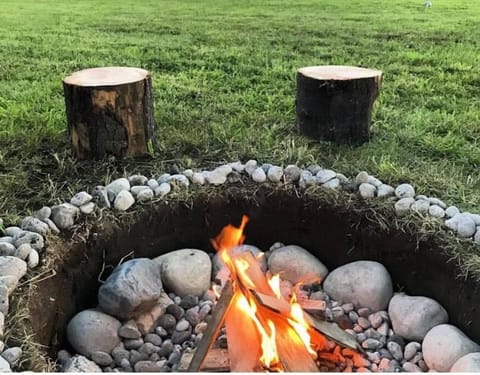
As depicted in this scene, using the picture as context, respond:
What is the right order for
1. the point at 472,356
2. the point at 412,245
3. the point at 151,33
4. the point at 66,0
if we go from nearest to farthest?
the point at 472,356, the point at 412,245, the point at 151,33, the point at 66,0

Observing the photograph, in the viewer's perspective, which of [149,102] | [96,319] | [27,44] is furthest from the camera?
[27,44]

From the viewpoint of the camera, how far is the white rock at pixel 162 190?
2.65 metres

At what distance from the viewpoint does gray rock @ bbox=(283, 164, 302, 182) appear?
273 centimetres

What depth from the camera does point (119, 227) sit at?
2506 mm

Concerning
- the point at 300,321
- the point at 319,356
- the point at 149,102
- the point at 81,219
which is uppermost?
the point at 149,102

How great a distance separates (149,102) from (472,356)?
190cm

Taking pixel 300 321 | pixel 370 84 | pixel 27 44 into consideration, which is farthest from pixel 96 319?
pixel 27 44

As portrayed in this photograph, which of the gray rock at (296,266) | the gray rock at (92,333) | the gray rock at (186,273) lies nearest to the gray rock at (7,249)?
the gray rock at (92,333)

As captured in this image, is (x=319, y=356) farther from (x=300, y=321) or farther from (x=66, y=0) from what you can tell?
(x=66, y=0)

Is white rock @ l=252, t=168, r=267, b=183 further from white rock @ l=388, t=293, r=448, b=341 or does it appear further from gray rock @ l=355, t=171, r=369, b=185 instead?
white rock @ l=388, t=293, r=448, b=341

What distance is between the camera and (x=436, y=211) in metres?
2.43

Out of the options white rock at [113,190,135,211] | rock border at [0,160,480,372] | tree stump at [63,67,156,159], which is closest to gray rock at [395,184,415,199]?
rock border at [0,160,480,372]

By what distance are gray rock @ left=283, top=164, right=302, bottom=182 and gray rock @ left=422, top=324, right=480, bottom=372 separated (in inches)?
34.9

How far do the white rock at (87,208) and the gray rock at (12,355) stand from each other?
2.62 feet
